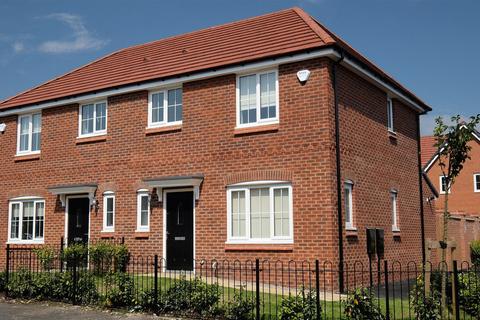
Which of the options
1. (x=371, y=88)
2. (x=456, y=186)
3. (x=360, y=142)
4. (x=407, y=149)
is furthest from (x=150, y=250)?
(x=456, y=186)

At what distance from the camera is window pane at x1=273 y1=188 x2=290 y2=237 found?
1461 centimetres

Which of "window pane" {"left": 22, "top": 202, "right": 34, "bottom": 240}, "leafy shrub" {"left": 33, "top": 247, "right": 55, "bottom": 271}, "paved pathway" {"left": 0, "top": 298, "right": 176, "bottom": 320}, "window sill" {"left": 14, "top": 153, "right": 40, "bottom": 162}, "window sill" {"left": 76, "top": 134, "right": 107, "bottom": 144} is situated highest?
"window sill" {"left": 76, "top": 134, "right": 107, "bottom": 144}

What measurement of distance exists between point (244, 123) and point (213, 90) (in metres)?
1.35

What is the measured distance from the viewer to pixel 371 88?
673 inches

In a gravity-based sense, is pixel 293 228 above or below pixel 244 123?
below

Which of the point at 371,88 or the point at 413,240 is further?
the point at 413,240

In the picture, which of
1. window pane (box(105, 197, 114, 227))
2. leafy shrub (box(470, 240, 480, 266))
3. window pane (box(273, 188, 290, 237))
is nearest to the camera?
window pane (box(273, 188, 290, 237))

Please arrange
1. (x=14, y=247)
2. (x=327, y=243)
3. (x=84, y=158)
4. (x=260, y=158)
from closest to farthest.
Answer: (x=327, y=243) → (x=260, y=158) → (x=84, y=158) → (x=14, y=247)

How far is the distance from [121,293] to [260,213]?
14.3ft

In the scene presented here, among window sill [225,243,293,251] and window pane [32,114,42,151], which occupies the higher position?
window pane [32,114,42,151]

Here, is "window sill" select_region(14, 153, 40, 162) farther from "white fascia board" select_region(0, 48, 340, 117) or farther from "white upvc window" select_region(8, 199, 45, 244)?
"white fascia board" select_region(0, 48, 340, 117)

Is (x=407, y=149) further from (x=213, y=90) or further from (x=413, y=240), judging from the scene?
(x=213, y=90)

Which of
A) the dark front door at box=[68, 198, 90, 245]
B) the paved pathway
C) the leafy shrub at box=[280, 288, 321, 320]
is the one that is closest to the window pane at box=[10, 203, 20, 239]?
the dark front door at box=[68, 198, 90, 245]

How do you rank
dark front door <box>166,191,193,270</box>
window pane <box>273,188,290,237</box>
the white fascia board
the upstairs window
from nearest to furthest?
the white fascia board → window pane <box>273,188,290,237</box> → the upstairs window → dark front door <box>166,191,193,270</box>
